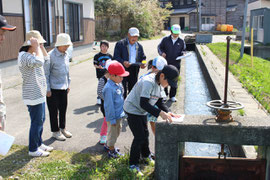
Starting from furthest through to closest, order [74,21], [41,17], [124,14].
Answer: [124,14]
[74,21]
[41,17]

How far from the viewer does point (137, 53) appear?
6.69 m

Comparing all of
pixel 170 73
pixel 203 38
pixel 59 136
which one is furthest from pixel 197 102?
pixel 203 38

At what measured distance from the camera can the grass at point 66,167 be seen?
400cm

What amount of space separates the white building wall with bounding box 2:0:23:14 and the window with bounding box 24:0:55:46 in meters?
0.48

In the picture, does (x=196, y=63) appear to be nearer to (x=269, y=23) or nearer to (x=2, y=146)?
(x=269, y=23)

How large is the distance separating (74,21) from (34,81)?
1198cm

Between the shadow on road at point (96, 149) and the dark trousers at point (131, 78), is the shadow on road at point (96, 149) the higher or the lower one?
the lower one

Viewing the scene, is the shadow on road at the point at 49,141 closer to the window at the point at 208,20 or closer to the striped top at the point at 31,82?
the striped top at the point at 31,82

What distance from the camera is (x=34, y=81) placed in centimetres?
432

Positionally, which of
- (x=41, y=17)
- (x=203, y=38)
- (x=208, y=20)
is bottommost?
(x=203, y=38)

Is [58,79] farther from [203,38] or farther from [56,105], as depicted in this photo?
[203,38]

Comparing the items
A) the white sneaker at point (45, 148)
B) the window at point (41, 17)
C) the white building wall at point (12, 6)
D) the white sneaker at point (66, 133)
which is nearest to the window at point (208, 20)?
the window at point (41, 17)

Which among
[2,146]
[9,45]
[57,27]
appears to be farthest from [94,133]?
[57,27]

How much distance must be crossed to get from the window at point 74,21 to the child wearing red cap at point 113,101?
11.1 metres
